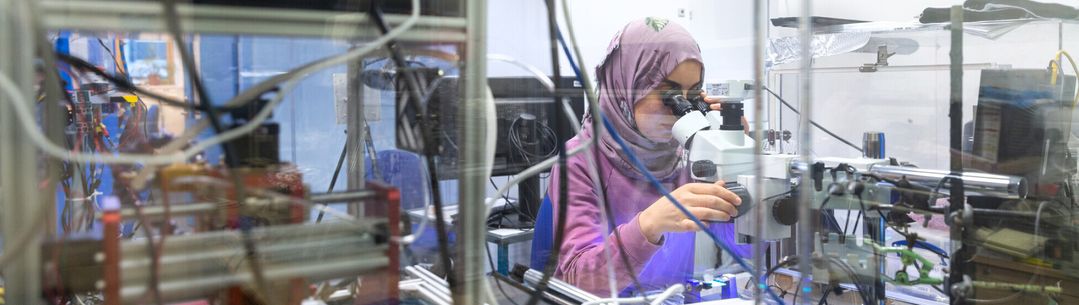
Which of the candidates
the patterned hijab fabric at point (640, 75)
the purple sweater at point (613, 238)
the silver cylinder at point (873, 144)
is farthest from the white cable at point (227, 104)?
the silver cylinder at point (873, 144)

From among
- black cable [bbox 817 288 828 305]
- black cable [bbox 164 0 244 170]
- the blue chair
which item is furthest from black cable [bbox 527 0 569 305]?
black cable [bbox 817 288 828 305]

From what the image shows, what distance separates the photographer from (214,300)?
776 millimetres

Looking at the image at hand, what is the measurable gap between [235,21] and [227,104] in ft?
0.28

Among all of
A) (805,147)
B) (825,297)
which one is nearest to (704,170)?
(805,147)

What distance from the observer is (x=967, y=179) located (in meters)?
1.43

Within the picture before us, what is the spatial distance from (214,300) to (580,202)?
1.72 ft

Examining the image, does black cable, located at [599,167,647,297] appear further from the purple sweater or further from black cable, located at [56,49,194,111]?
black cable, located at [56,49,194,111]

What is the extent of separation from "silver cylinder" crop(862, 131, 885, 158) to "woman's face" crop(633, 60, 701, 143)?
1.51 ft

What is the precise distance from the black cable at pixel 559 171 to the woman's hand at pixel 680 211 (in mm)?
218

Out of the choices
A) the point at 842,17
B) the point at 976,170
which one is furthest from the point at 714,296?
the point at 842,17

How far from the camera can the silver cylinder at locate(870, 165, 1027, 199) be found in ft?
4.66

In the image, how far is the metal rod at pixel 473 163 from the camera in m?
0.88

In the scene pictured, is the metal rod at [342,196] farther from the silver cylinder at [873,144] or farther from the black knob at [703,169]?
the silver cylinder at [873,144]

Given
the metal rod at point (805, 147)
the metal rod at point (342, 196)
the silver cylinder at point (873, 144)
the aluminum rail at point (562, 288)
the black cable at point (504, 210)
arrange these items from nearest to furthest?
the metal rod at point (342, 196)
the black cable at point (504, 210)
the aluminum rail at point (562, 288)
the metal rod at point (805, 147)
the silver cylinder at point (873, 144)
